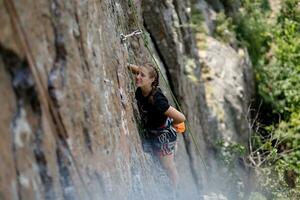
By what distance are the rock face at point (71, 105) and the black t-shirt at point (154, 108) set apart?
105mm

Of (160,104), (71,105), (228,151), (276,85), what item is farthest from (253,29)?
(71,105)

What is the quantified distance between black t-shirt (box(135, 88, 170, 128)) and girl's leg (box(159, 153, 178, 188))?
53 centimetres

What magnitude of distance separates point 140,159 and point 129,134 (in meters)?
0.44

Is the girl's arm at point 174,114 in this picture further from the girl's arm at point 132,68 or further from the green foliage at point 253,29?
the green foliage at point 253,29

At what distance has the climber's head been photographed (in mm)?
6242

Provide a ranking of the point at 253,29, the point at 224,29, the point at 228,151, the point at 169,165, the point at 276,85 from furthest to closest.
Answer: the point at 253,29 < the point at 276,85 < the point at 224,29 < the point at 228,151 < the point at 169,165

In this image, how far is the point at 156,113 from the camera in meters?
6.46

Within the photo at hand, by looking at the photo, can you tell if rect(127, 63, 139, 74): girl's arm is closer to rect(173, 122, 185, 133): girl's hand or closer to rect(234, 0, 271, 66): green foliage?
rect(173, 122, 185, 133): girl's hand

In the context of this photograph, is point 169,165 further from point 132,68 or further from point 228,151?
point 228,151

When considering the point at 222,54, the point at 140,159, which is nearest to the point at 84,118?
the point at 140,159

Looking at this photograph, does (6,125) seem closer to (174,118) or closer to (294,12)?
(174,118)

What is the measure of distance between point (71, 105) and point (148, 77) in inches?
88.4

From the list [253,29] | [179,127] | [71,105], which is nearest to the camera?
[71,105]

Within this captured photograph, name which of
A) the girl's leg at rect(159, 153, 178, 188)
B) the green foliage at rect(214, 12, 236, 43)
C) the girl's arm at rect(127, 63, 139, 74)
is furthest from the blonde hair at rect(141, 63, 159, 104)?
the green foliage at rect(214, 12, 236, 43)
